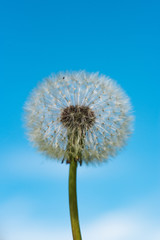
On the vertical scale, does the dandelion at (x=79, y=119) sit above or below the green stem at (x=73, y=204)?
above

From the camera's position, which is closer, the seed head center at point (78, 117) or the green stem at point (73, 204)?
the green stem at point (73, 204)

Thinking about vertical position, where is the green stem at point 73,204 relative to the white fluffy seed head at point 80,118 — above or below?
below

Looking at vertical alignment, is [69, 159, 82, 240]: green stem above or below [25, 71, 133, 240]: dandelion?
below

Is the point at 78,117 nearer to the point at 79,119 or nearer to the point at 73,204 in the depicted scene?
the point at 79,119

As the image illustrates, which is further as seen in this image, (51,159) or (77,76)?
(77,76)

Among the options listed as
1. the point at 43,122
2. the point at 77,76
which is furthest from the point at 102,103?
the point at 43,122

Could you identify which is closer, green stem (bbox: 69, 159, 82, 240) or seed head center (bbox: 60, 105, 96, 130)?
green stem (bbox: 69, 159, 82, 240)

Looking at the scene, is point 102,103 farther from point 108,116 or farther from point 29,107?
point 29,107
